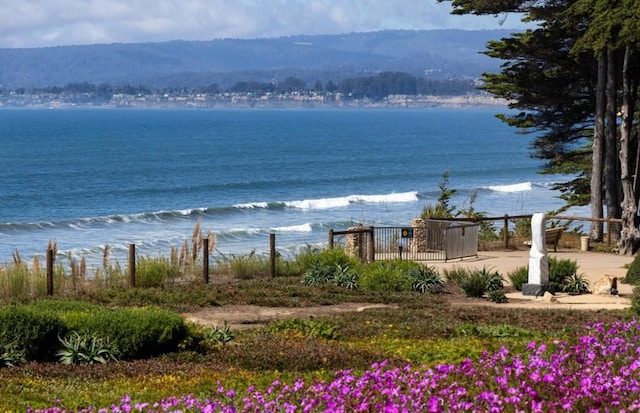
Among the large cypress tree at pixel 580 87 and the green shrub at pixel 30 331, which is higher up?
the large cypress tree at pixel 580 87

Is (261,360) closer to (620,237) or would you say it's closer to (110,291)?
(110,291)

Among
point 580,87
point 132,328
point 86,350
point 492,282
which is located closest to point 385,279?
point 492,282

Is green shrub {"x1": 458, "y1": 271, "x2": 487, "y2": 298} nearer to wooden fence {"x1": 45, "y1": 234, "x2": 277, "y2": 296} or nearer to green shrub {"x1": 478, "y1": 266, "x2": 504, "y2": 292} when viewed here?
green shrub {"x1": 478, "y1": 266, "x2": 504, "y2": 292}

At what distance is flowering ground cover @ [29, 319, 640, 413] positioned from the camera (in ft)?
24.2

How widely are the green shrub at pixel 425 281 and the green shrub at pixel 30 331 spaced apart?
10.6 meters

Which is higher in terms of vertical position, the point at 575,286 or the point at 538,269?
the point at 538,269

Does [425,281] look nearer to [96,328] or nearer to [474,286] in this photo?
[474,286]

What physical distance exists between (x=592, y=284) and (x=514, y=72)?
52.3 feet

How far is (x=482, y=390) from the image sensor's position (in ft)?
26.2

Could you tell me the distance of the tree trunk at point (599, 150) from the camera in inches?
1423

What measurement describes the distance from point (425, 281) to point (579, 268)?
20.7ft

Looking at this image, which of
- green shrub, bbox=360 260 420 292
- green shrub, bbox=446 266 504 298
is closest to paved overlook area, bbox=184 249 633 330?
green shrub, bbox=446 266 504 298

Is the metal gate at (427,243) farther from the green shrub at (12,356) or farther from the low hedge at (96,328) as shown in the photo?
the green shrub at (12,356)

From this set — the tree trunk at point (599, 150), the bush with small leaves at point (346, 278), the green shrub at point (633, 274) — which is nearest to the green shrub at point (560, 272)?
the green shrub at point (633, 274)
